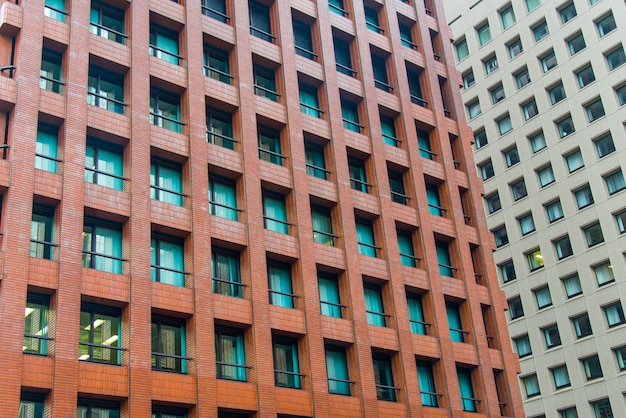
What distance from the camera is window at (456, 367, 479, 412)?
127ft

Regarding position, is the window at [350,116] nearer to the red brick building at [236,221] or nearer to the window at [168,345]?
the red brick building at [236,221]

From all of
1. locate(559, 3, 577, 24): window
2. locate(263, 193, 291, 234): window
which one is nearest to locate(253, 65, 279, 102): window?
locate(263, 193, 291, 234): window

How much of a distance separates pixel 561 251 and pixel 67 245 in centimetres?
4108

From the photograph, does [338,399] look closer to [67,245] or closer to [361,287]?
[361,287]

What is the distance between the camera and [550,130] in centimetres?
6300

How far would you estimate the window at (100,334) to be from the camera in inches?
1123

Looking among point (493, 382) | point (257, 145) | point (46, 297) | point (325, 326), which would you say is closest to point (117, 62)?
point (257, 145)

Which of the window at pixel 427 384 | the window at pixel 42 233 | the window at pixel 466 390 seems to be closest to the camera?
the window at pixel 42 233

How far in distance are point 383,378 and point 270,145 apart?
11.5 meters

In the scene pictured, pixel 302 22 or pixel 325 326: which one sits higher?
pixel 302 22

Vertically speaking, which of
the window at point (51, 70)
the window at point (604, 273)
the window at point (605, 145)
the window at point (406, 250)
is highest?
the window at point (605, 145)

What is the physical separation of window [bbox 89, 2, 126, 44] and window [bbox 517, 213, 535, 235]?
3774 centimetres

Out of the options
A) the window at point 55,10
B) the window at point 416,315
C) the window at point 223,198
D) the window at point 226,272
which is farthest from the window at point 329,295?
the window at point 55,10

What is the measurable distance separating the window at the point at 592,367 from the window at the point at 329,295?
2661 centimetres
